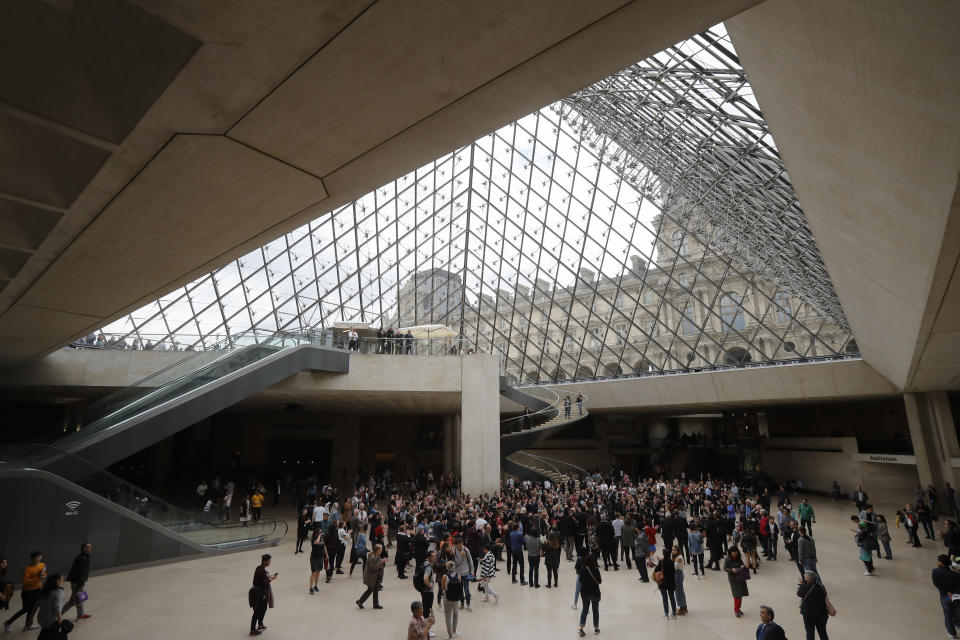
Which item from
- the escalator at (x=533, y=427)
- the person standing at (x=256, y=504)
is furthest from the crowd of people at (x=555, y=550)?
the escalator at (x=533, y=427)

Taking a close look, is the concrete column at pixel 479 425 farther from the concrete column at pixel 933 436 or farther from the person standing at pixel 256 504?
the concrete column at pixel 933 436

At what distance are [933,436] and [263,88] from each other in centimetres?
2573

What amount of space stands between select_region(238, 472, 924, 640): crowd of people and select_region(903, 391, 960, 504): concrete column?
10385 mm

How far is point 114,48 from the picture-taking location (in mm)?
2900

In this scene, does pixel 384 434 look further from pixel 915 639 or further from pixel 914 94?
pixel 914 94

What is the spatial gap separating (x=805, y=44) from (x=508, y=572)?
379 inches

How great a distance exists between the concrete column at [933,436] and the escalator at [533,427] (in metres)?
13.1

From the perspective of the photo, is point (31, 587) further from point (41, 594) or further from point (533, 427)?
point (533, 427)

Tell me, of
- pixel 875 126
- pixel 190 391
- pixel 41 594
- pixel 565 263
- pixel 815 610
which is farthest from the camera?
pixel 565 263

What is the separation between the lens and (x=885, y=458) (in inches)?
862

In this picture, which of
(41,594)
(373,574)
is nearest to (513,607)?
(373,574)

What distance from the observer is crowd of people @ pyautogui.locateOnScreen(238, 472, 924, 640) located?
22.4ft

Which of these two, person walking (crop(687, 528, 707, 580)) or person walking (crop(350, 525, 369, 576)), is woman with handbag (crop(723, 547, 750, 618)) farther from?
person walking (crop(350, 525, 369, 576))

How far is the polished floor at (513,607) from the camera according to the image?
6879 mm
